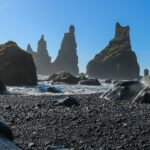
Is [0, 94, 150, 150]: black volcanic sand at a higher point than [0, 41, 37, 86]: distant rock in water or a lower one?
lower

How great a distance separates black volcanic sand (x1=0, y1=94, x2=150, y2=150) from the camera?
41.3 feet

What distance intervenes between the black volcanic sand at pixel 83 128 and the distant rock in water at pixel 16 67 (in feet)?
118

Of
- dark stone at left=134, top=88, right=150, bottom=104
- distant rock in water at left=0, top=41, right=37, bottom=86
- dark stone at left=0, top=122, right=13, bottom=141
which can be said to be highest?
distant rock in water at left=0, top=41, right=37, bottom=86

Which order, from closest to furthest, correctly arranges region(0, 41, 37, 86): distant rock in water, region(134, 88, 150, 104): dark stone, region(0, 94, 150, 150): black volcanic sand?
region(0, 94, 150, 150): black volcanic sand < region(134, 88, 150, 104): dark stone < region(0, 41, 37, 86): distant rock in water

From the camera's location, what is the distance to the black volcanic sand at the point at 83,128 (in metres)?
12.6

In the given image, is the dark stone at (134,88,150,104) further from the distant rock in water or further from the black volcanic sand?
the distant rock in water

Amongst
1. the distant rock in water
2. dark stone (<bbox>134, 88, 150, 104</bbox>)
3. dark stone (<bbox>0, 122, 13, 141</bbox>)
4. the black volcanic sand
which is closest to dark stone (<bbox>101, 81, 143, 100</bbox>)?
dark stone (<bbox>134, 88, 150, 104</bbox>)

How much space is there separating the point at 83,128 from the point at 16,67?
43.4 metres

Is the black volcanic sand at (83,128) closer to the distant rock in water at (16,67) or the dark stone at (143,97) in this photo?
the dark stone at (143,97)

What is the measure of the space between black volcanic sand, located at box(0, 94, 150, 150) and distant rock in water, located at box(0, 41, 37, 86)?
3595 centimetres

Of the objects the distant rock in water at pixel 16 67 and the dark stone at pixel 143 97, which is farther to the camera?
the distant rock in water at pixel 16 67

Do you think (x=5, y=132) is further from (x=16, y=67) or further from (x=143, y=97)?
(x=16, y=67)

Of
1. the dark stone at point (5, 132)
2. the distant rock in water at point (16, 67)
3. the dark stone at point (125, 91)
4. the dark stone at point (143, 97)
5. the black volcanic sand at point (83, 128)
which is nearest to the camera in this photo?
the dark stone at point (5, 132)

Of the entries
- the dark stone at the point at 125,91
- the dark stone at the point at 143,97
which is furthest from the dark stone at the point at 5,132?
the dark stone at the point at 125,91
